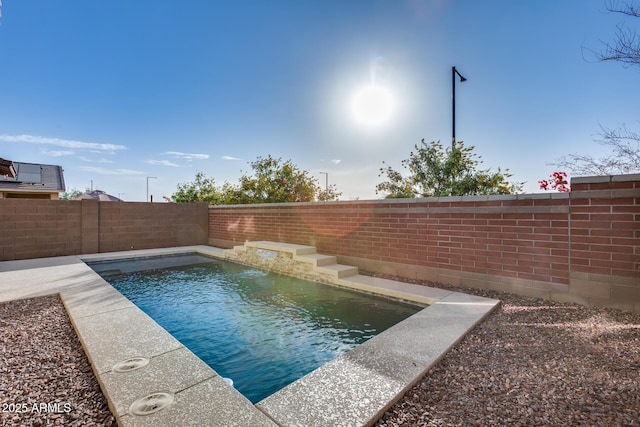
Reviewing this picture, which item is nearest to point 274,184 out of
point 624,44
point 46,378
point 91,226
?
point 91,226

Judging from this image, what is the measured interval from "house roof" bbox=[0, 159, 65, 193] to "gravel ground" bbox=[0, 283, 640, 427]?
1966 cm

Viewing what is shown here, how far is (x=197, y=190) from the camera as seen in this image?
78.6 feet

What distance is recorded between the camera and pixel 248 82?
1162cm

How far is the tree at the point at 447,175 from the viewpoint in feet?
36.4

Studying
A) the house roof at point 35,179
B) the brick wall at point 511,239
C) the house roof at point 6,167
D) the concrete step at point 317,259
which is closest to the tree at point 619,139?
the brick wall at point 511,239

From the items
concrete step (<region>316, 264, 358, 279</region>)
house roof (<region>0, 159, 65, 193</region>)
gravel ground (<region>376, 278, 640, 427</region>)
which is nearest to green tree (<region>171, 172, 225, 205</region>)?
house roof (<region>0, 159, 65, 193</region>)

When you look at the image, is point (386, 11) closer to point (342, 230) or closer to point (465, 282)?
point (342, 230)

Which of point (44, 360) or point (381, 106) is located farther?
point (381, 106)

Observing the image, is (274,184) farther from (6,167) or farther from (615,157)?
(615,157)

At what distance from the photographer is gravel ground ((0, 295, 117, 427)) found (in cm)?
215

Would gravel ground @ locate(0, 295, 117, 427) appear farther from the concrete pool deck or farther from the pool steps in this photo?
the pool steps

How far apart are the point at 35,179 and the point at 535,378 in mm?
26801

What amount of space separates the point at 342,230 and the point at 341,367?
5.50m

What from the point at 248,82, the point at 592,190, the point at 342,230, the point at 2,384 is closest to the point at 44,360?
the point at 2,384
